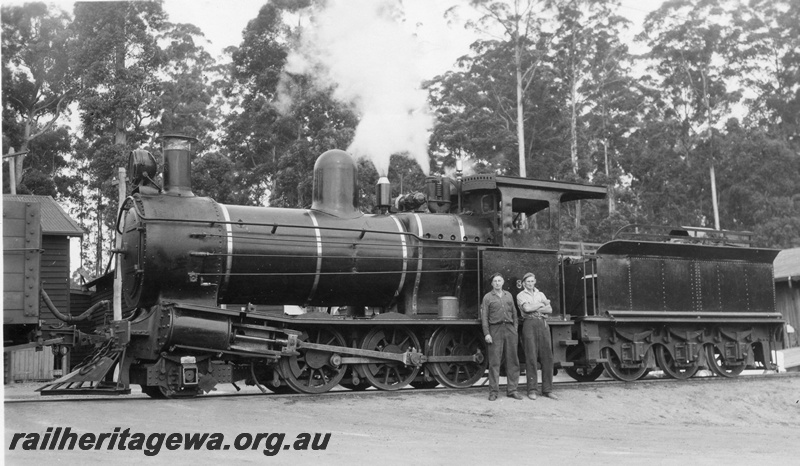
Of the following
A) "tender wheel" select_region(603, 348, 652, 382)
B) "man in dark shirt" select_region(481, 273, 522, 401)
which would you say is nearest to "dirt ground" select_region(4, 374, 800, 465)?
"man in dark shirt" select_region(481, 273, 522, 401)

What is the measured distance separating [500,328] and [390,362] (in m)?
1.61

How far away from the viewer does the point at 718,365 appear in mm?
15195

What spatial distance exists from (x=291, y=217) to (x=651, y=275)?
6.28 metres

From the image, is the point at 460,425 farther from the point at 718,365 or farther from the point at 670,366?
the point at 718,365

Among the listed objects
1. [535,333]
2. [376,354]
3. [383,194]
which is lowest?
[376,354]

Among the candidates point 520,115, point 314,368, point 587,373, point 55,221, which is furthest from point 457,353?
point 520,115

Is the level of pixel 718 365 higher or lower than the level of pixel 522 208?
lower

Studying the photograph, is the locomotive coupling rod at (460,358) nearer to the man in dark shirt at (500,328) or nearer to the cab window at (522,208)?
the man in dark shirt at (500,328)

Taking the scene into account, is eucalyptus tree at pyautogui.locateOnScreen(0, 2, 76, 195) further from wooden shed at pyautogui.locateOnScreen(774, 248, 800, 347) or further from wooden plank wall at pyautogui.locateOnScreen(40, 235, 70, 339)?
wooden shed at pyautogui.locateOnScreen(774, 248, 800, 347)

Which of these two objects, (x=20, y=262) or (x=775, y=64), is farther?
(x=775, y=64)

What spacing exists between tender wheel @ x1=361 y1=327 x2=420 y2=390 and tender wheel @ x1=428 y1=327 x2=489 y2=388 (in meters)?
0.30

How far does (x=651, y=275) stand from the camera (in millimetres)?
14188

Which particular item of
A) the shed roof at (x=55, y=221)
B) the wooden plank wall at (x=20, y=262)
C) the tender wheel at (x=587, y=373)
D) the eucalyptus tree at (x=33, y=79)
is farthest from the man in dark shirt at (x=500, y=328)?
the eucalyptus tree at (x=33, y=79)

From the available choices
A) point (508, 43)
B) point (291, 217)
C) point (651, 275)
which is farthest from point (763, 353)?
point (508, 43)
